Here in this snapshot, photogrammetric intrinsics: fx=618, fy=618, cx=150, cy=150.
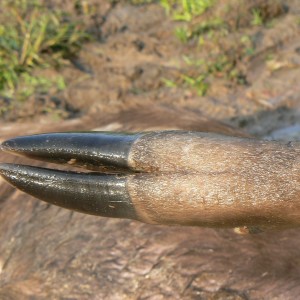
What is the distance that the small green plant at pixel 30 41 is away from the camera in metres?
3.83

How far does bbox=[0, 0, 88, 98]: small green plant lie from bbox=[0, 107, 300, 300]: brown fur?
6.43ft

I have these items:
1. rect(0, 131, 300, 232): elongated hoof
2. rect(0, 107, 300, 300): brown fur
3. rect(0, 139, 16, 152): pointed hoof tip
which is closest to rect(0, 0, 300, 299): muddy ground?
rect(0, 107, 300, 300): brown fur

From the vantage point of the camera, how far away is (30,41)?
157 inches

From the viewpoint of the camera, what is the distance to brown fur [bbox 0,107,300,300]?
1687mm

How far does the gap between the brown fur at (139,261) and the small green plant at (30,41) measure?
6.43ft

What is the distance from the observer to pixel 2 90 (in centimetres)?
378

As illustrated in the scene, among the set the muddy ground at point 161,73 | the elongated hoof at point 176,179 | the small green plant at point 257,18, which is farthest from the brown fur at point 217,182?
the small green plant at point 257,18

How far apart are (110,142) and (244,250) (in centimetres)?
54

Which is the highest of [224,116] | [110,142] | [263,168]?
[110,142]

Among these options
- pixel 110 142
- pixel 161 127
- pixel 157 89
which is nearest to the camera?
pixel 110 142

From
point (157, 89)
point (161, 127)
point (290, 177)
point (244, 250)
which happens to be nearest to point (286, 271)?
point (244, 250)

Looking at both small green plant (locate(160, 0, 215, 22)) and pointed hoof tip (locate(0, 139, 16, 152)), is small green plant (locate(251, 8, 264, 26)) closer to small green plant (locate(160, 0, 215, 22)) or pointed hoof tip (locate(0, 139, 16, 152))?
small green plant (locate(160, 0, 215, 22))

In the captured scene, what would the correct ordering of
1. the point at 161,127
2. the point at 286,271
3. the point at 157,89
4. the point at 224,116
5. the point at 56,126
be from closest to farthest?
1. the point at 286,271
2. the point at 161,127
3. the point at 56,126
4. the point at 224,116
5. the point at 157,89

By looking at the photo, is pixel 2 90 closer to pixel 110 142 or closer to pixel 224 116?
pixel 224 116
